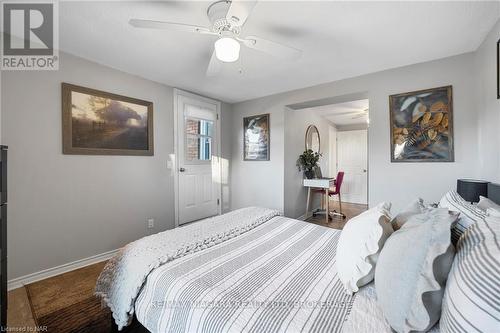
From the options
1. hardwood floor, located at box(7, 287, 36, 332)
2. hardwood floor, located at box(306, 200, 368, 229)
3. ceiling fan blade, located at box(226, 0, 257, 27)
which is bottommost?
hardwood floor, located at box(7, 287, 36, 332)

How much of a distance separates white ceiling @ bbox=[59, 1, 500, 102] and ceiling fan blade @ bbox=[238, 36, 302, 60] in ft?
0.89

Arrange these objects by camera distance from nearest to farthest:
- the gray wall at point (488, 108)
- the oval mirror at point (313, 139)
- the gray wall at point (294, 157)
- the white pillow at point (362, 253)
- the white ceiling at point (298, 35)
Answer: the white pillow at point (362, 253), the white ceiling at point (298, 35), the gray wall at point (488, 108), the gray wall at point (294, 157), the oval mirror at point (313, 139)

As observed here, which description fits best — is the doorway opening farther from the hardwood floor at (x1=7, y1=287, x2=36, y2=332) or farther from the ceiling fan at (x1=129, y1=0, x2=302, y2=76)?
the hardwood floor at (x1=7, y1=287, x2=36, y2=332)

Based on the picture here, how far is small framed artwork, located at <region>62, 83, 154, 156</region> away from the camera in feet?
7.48

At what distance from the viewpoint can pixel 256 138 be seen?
3.96 m

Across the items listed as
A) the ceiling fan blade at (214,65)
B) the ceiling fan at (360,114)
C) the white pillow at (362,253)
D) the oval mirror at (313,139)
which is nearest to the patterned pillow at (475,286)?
the white pillow at (362,253)

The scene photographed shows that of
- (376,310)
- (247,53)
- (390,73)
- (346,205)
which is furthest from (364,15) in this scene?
(346,205)

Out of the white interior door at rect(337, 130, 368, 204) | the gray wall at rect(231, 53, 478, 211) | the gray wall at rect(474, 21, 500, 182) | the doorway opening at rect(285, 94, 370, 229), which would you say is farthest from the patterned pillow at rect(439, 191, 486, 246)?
the white interior door at rect(337, 130, 368, 204)

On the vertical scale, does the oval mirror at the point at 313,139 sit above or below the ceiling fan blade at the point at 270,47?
below

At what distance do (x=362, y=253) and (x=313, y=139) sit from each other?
158 inches

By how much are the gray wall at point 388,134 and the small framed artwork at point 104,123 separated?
2015mm

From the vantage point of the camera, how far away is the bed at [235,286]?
2.62 ft

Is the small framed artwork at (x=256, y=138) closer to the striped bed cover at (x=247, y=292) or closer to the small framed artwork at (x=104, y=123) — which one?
the small framed artwork at (x=104, y=123)

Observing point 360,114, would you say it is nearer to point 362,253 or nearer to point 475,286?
point 362,253
